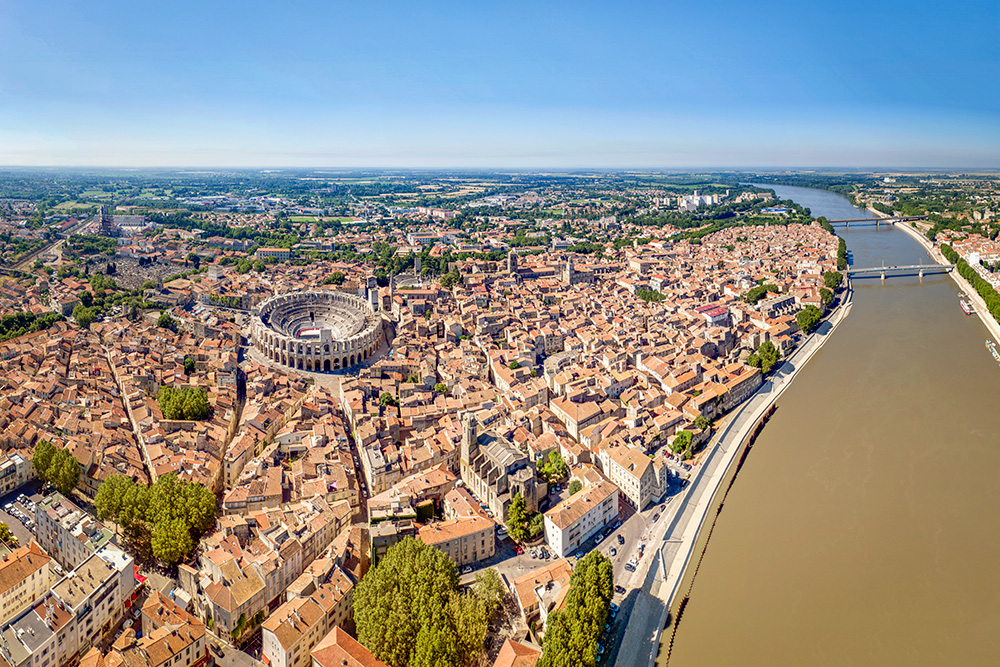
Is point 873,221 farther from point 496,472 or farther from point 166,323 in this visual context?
point 166,323

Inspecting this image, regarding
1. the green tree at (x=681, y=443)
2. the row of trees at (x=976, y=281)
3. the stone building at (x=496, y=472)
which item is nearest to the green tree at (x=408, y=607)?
the stone building at (x=496, y=472)

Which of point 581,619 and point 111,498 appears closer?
point 581,619

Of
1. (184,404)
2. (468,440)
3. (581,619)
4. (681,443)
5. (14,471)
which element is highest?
(468,440)

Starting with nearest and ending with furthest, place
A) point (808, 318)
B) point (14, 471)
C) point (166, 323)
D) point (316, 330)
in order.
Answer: point (14, 471), point (166, 323), point (808, 318), point (316, 330)

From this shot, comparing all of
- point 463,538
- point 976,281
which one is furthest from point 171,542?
point 976,281

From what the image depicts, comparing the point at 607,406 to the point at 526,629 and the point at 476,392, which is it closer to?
the point at 476,392

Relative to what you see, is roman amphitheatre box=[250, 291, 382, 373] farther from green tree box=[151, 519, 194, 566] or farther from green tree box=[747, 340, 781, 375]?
green tree box=[747, 340, 781, 375]

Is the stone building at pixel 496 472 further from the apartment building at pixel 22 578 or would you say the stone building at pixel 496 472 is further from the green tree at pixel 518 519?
the apartment building at pixel 22 578
